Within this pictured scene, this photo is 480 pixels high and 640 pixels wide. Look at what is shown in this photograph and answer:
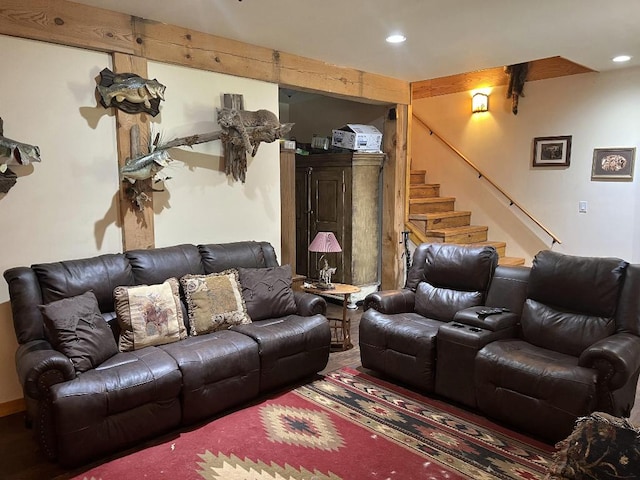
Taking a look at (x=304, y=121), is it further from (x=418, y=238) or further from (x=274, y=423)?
(x=274, y=423)

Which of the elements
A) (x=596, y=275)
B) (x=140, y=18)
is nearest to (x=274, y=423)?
(x=596, y=275)

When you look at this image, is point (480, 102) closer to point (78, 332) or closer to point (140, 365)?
point (140, 365)

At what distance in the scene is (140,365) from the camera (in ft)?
8.73

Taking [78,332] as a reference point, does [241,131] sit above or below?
above

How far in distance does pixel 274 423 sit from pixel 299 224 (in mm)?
3593

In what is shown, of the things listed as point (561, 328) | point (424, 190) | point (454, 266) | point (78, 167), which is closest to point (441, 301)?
point (454, 266)

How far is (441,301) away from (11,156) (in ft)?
10.3

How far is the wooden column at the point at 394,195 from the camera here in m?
5.64

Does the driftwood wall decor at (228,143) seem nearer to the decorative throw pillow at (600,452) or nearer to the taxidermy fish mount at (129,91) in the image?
the taxidermy fish mount at (129,91)

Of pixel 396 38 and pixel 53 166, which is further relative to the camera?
pixel 396 38

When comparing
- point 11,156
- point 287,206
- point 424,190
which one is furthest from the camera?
point 424,190

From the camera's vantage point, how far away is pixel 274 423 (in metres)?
2.89

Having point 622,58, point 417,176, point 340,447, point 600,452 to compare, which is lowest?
point 340,447

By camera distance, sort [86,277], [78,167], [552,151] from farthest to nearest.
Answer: [552,151] < [78,167] < [86,277]
